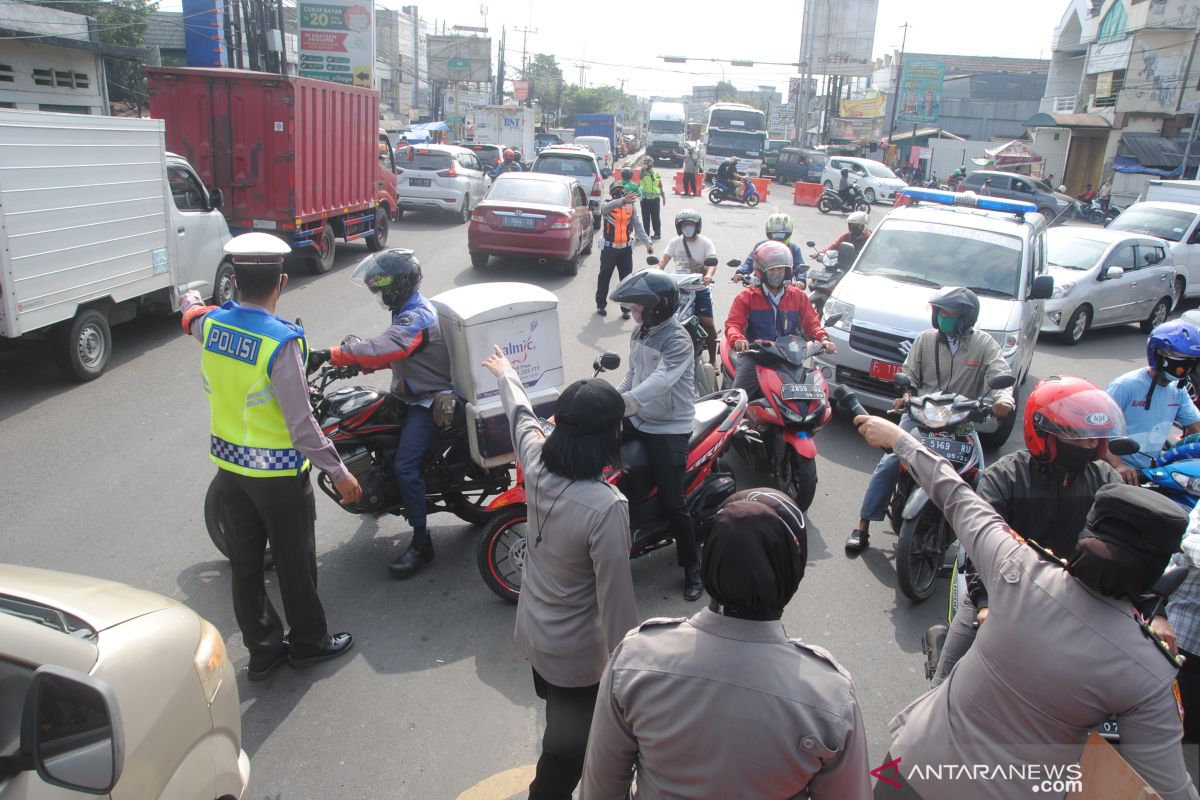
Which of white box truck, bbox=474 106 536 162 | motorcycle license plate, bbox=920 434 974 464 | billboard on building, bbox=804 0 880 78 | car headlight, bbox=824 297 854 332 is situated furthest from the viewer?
billboard on building, bbox=804 0 880 78

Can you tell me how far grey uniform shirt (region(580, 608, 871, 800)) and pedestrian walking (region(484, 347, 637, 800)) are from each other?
77 centimetres

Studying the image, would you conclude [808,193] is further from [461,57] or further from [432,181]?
[461,57]

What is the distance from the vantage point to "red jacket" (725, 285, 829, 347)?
6297 mm

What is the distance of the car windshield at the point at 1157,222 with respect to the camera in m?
14.6

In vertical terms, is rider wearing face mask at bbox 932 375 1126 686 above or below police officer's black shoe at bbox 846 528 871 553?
above

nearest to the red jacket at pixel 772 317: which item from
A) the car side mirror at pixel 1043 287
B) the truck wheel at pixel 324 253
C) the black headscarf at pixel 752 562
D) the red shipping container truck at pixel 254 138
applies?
the car side mirror at pixel 1043 287

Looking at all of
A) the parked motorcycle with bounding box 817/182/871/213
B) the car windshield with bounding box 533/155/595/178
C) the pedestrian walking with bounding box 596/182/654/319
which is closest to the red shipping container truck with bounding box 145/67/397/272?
the pedestrian walking with bounding box 596/182/654/319

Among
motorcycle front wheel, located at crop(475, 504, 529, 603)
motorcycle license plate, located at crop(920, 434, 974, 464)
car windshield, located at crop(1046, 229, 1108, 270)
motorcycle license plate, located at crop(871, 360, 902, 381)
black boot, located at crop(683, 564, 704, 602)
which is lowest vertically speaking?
black boot, located at crop(683, 564, 704, 602)

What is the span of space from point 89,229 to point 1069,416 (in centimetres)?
821

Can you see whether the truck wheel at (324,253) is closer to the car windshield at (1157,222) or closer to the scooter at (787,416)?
the scooter at (787,416)

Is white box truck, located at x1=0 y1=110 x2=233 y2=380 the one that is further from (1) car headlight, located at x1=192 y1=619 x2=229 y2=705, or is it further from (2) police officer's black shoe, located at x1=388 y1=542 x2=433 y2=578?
(1) car headlight, located at x1=192 y1=619 x2=229 y2=705

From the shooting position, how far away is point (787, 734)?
159cm

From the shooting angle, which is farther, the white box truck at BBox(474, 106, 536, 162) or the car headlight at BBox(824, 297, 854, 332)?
the white box truck at BBox(474, 106, 536, 162)

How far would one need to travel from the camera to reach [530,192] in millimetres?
13766
